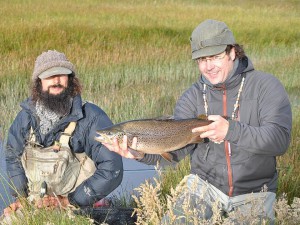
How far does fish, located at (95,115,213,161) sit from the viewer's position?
317 centimetres

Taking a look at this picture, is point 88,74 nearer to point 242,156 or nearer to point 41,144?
point 41,144

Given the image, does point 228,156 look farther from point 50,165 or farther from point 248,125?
point 50,165

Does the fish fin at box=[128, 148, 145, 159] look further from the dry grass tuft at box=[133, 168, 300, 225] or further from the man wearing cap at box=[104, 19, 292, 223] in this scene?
the dry grass tuft at box=[133, 168, 300, 225]

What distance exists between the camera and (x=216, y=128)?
3.08 meters

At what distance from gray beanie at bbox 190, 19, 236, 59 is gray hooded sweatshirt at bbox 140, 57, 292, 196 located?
0.15m

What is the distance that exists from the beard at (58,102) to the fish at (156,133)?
0.81 metres

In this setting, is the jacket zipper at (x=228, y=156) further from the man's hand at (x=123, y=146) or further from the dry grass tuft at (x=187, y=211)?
the man's hand at (x=123, y=146)

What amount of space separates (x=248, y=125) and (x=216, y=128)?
0.20m

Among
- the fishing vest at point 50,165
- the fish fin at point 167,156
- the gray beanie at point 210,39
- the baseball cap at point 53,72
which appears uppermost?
the gray beanie at point 210,39

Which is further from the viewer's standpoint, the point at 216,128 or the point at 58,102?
the point at 58,102

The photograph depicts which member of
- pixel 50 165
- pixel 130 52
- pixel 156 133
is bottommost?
pixel 50 165

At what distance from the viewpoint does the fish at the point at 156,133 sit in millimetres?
3168

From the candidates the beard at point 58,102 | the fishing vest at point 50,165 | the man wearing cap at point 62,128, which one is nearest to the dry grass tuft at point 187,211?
the man wearing cap at point 62,128

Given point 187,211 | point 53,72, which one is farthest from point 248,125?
point 53,72
